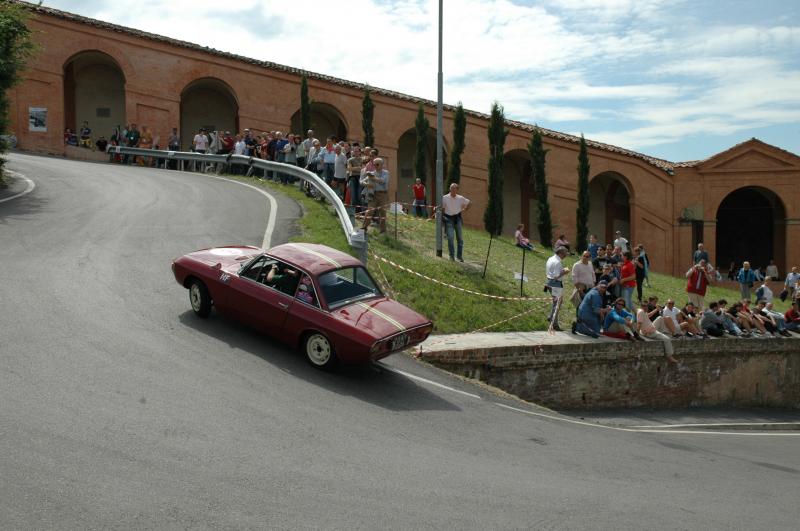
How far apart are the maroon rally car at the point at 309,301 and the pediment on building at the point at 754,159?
109 feet

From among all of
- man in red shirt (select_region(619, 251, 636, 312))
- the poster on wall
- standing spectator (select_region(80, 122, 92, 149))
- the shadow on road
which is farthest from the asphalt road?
standing spectator (select_region(80, 122, 92, 149))

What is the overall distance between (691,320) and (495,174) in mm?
18606

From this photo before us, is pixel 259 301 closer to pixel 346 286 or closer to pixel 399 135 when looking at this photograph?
pixel 346 286

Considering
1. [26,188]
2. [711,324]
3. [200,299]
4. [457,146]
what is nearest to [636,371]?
[711,324]

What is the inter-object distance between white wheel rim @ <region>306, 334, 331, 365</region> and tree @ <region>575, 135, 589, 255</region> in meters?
29.2

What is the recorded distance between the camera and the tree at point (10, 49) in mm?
19391

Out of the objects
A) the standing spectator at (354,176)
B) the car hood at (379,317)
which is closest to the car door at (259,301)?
the car hood at (379,317)

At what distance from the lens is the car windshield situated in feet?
35.1

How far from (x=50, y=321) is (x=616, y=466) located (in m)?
7.88

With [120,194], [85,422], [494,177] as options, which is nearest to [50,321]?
[85,422]

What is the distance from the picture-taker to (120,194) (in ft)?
65.8

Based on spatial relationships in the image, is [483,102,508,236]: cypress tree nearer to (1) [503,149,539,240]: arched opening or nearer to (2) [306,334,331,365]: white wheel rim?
(1) [503,149,539,240]: arched opening

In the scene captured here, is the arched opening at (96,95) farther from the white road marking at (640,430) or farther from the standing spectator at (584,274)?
the white road marking at (640,430)

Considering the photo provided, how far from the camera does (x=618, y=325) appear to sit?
53.4ft
